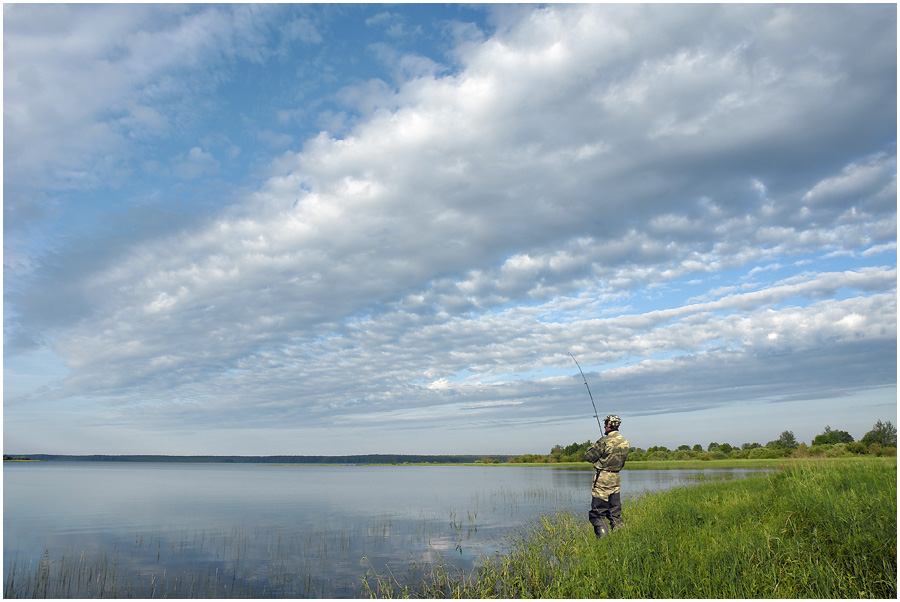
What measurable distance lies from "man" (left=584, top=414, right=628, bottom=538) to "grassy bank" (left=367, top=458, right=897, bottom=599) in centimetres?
67

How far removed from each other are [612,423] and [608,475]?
119 centimetres

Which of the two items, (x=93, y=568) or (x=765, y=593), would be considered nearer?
(x=765, y=593)

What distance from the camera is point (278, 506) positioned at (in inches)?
1252

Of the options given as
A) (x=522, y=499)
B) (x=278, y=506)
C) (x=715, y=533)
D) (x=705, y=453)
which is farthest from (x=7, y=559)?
(x=705, y=453)

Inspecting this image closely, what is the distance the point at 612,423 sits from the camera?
12711 mm

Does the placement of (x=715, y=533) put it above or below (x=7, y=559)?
above

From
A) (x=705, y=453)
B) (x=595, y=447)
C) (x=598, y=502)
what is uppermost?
(x=595, y=447)

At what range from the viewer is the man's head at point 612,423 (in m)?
12.7

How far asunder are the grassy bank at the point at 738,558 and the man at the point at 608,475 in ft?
2.21

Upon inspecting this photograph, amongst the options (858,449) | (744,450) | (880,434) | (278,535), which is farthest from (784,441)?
(278,535)

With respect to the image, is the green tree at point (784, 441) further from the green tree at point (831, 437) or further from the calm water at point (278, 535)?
the calm water at point (278, 535)

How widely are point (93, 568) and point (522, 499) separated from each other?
22.7 meters

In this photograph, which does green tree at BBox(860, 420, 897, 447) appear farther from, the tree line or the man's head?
the man's head

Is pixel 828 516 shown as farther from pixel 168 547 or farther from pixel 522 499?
pixel 522 499
